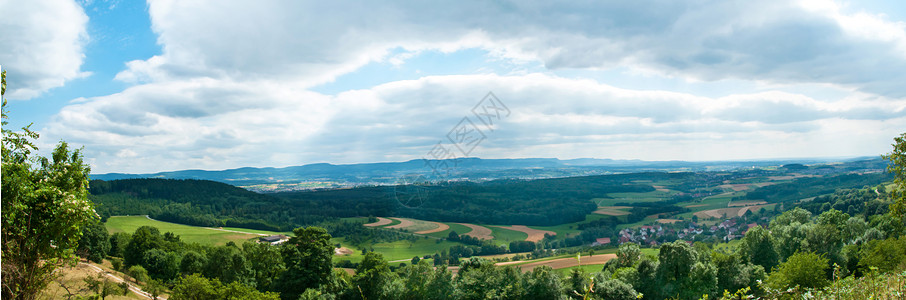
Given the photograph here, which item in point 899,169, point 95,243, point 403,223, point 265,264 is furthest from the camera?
point 403,223

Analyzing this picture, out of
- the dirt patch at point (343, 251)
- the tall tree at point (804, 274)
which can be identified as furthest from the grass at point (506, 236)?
the tall tree at point (804, 274)

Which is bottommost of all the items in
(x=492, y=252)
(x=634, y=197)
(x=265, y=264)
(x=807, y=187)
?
(x=492, y=252)

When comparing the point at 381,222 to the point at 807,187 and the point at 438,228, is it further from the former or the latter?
the point at 807,187

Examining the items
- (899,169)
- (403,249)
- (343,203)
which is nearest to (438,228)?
(403,249)

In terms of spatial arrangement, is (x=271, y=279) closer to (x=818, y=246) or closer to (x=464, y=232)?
(x=818, y=246)

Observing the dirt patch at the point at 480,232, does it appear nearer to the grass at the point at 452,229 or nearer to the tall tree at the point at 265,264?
the grass at the point at 452,229

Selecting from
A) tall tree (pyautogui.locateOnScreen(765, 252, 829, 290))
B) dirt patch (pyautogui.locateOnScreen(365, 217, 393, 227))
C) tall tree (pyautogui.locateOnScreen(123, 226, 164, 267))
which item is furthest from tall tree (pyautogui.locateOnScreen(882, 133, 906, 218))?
dirt patch (pyautogui.locateOnScreen(365, 217, 393, 227))

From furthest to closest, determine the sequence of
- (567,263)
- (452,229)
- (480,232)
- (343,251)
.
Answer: (452,229) → (480,232) → (343,251) → (567,263)

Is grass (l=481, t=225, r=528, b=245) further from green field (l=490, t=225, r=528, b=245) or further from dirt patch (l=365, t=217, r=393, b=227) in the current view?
dirt patch (l=365, t=217, r=393, b=227)

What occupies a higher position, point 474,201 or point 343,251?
point 474,201
